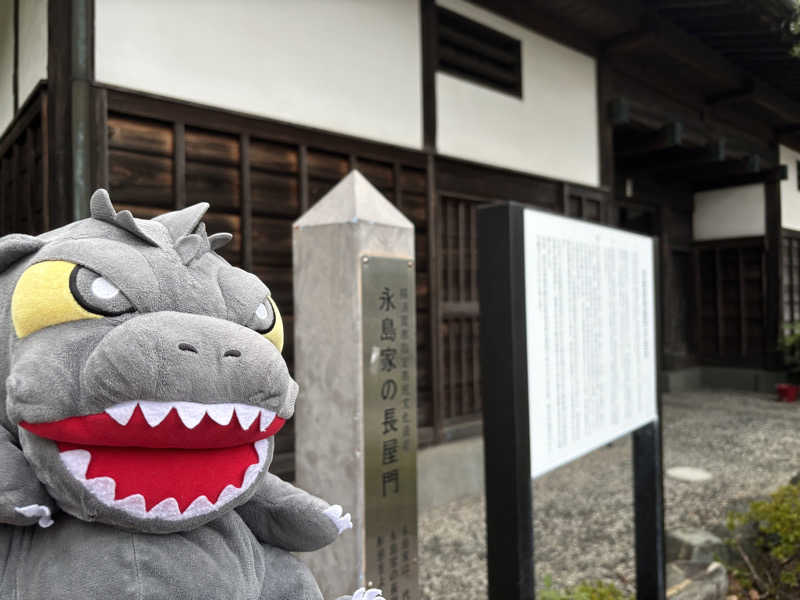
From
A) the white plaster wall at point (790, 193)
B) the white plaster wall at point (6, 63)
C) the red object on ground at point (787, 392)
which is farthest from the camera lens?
the white plaster wall at point (790, 193)

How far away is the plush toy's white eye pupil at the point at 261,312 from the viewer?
1.18m

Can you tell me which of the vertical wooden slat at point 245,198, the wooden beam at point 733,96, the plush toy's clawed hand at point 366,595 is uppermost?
the wooden beam at point 733,96

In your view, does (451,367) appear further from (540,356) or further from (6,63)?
(6,63)

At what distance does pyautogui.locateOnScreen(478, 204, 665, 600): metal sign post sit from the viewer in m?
2.03

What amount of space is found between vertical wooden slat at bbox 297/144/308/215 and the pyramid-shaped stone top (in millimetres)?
1995

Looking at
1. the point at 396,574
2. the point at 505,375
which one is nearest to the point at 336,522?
the point at 505,375

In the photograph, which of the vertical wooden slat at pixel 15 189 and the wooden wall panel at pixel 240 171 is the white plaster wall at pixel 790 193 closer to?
the wooden wall panel at pixel 240 171

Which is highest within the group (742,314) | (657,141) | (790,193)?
(657,141)

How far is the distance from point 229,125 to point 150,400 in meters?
3.20

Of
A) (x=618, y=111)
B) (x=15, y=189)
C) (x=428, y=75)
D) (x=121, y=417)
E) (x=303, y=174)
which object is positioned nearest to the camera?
(x=121, y=417)

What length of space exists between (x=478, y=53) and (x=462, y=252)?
200 centimetres

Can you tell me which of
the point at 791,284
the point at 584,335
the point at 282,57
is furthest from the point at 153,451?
the point at 791,284

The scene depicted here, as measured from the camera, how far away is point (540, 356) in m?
2.18

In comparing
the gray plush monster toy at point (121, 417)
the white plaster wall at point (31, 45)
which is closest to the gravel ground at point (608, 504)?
the gray plush monster toy at point (121, 417)
